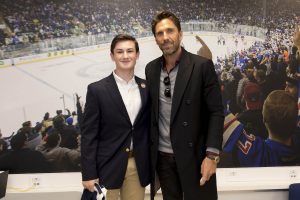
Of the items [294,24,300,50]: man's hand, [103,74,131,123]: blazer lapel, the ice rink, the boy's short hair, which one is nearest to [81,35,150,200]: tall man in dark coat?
[103,74,131,123]: blazer lapel

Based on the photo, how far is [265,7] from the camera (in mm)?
2461

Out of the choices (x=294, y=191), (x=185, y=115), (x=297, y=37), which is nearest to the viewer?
(x=185, y=115)

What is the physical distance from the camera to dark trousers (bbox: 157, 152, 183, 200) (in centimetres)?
166

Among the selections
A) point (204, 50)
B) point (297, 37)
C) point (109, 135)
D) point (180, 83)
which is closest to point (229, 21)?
point (204, 50)

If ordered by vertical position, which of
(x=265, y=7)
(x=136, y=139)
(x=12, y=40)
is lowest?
(x=136, y=139)

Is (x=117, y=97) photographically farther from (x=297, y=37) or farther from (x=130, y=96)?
(x=297, y=37)

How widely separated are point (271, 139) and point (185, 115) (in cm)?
131

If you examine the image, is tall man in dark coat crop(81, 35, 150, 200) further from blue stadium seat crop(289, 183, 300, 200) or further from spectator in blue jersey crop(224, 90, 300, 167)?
blue stadium seat crop(289, 183, 300, 200)

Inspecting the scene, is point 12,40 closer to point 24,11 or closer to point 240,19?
point 24,11

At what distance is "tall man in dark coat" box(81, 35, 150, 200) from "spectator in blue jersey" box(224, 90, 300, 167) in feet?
3.60

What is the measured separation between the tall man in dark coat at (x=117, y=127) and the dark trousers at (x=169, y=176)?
87 mm

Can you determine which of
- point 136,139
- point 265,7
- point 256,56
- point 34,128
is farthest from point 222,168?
point 34,128

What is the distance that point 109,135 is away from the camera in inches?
63.9

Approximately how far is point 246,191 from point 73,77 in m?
1.76
